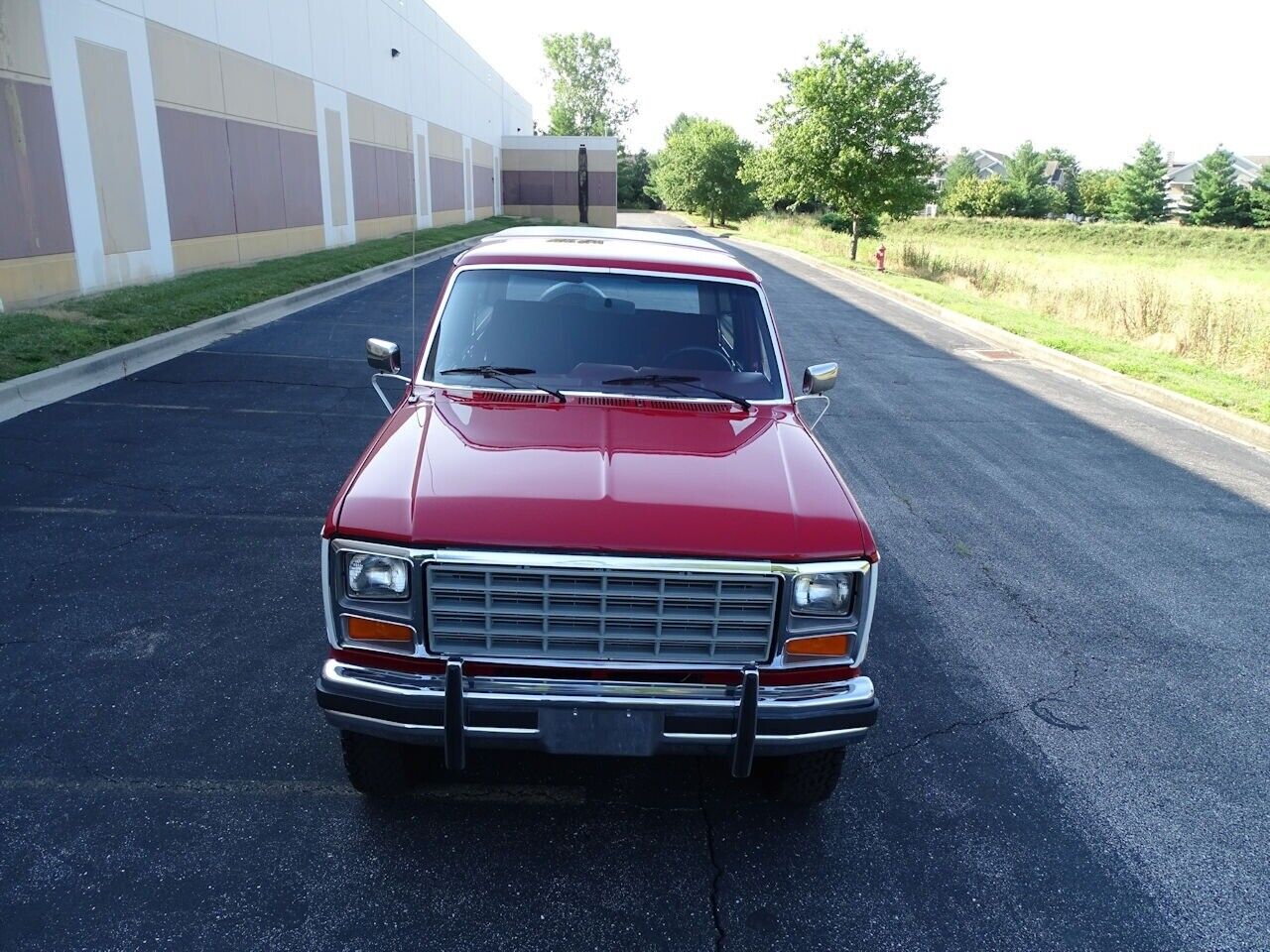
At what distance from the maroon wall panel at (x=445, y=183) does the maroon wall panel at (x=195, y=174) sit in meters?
19.5

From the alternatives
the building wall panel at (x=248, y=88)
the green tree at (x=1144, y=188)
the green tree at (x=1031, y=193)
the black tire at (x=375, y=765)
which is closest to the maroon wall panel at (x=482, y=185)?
the building wall panel at (x=248, y=88)

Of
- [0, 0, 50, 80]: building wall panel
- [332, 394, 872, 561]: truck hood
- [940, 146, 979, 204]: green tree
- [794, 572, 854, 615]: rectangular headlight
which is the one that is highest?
[940, 146, 979, 204]: green tree

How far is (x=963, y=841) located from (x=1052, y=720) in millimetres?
1153

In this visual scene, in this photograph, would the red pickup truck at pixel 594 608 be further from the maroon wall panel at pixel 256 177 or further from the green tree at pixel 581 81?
the green tree at pixel 581 81

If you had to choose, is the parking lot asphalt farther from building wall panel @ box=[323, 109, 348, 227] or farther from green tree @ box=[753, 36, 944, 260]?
green tree @ box=[753, 36, 944, 260]

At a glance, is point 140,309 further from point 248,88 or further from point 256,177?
point 248,88

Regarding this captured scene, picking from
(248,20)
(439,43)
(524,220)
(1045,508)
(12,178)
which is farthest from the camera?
(524,220)

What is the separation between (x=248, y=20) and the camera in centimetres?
2000

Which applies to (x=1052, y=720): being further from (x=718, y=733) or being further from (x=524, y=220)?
(x=524, y=220)

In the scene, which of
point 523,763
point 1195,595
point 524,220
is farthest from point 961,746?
point 524,220

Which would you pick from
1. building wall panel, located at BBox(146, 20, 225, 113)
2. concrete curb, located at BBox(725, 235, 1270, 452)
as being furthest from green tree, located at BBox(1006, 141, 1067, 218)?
building wall panel, located at BBox(146, 20, 225, 113)

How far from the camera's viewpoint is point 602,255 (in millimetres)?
4555

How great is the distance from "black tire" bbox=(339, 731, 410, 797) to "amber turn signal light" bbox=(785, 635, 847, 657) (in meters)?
1.45

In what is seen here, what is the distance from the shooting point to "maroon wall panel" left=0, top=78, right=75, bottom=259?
11.9m
